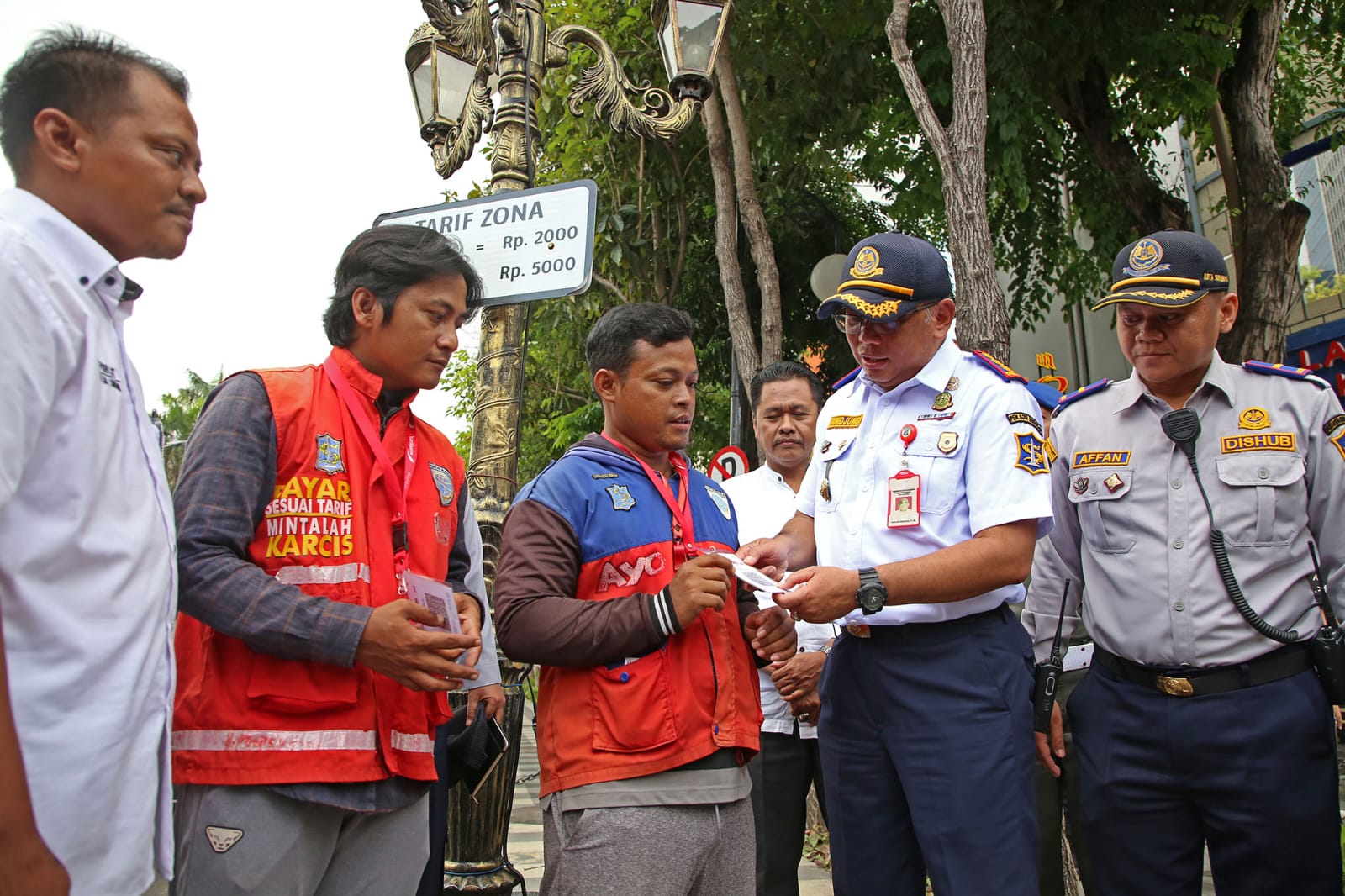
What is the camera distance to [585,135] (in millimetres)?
10227

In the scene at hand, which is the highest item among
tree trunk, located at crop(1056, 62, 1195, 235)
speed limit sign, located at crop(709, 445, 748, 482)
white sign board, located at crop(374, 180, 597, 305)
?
tree trunk, located at crop(1056, 62, 1195, 235)

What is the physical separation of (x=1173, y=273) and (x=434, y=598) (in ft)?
7.17

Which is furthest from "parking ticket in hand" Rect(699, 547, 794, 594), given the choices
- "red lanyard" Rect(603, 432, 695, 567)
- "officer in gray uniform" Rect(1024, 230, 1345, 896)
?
"officer in gray uniform" Rect(1024, 230, 1345, 896)

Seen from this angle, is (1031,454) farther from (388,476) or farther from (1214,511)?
(388,476)

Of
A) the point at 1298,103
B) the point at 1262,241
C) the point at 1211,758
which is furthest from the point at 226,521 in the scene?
the point at 1298,103

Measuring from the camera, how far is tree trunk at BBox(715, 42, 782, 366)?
26.5 feet

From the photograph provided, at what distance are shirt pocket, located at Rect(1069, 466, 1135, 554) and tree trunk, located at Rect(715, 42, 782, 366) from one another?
4.99m

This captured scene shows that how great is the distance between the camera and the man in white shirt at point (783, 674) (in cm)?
332

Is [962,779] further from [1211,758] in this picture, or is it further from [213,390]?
[213,390]

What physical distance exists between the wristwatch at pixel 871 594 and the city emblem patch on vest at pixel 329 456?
1184 millimetres

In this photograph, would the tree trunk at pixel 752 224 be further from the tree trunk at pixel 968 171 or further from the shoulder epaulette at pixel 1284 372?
the shoulder epaulette at pixel 1284 372

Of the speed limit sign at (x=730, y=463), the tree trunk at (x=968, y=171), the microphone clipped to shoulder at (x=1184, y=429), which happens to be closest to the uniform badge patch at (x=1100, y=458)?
the microphone clipped to shoulder at (x=1184, y=429)

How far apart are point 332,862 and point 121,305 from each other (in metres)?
1.18

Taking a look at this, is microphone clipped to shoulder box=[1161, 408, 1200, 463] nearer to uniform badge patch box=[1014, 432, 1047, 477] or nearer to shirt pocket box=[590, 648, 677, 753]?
uniform badge patch box=[1014, 432, 1047, 477]
